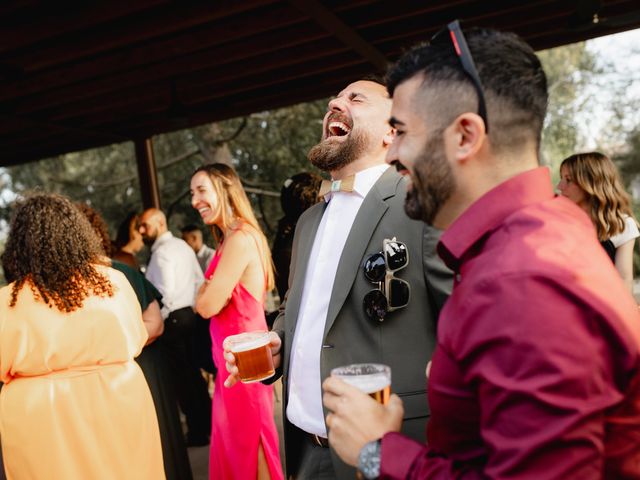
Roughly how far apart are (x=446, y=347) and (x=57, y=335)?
1.87m

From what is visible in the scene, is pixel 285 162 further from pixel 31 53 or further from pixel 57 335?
pixel 57 335

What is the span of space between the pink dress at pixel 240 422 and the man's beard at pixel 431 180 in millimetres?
2117

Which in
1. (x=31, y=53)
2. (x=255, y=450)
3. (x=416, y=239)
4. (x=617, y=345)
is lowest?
(x=255, y=450)

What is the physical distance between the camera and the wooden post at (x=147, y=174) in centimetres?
719

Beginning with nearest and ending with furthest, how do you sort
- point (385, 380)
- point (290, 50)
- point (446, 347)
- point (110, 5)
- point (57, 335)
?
point (446, 347) → point (385, 380) → point (57, 335) → point (110, 5) → point (290, 50)

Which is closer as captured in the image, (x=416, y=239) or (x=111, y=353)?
(x=416, y=239)

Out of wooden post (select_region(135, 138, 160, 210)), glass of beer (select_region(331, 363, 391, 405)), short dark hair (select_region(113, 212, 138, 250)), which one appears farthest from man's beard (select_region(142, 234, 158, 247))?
glass of beer (select_region(331, 363, 391, 405))

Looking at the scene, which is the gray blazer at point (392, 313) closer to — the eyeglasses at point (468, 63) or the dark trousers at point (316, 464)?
the dark trousers at point (316, 464)

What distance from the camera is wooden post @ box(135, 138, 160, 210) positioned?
23.6 feet

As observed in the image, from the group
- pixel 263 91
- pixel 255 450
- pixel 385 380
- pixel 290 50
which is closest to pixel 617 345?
pixel 385 380

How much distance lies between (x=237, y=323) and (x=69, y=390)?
94 cm

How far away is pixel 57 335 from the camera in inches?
88.0

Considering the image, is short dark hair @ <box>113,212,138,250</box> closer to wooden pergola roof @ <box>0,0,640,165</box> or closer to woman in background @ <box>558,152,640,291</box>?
wooden pergola roof @ <box>0,0,640,165</box>

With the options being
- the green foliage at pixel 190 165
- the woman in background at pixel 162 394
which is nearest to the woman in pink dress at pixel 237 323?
the woman in background at pixel 162 394
